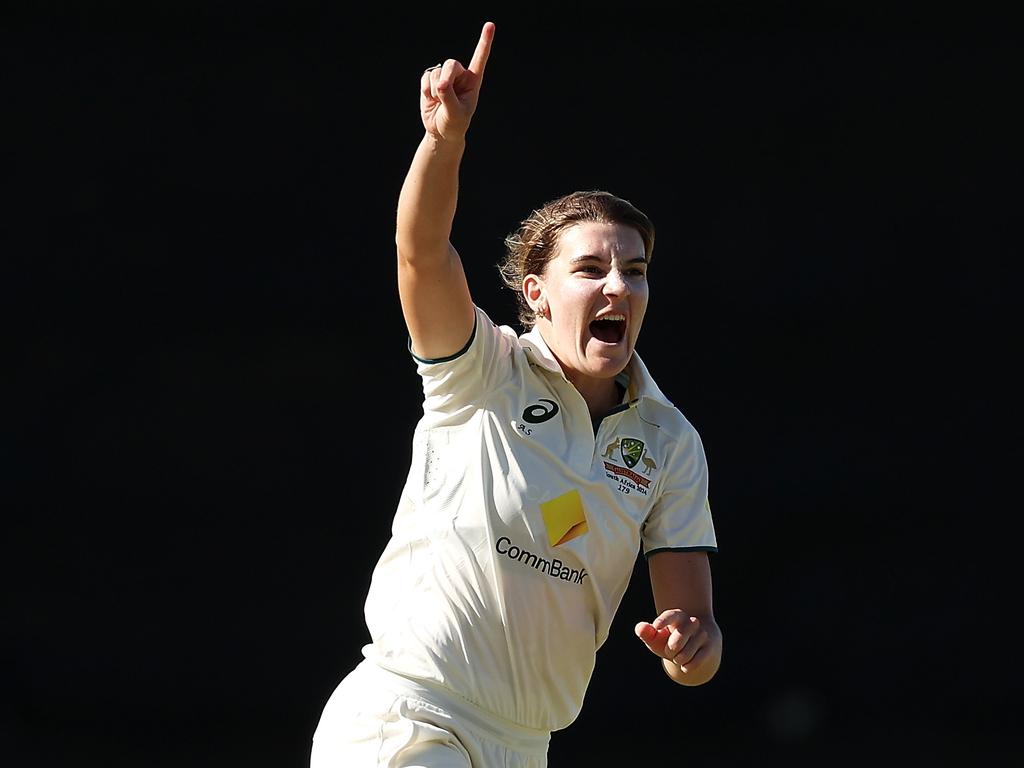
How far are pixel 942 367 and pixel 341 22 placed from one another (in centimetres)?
251

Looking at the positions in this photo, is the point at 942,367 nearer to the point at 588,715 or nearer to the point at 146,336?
the point at 588,715

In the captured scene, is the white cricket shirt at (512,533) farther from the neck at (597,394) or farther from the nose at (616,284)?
the nose at (616,284)

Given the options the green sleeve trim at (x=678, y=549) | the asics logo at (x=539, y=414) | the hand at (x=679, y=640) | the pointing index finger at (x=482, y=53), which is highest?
the pointing index finger at (x=482, y=53)

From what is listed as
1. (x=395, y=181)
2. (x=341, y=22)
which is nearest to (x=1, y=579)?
(x=395, y=181)

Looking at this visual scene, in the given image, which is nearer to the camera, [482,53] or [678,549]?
[482,53]

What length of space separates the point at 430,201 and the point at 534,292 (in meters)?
0.48

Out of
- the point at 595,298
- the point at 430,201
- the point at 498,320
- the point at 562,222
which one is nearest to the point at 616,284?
the point at 595,298

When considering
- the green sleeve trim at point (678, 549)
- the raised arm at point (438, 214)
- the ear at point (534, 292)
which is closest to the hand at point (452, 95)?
the raised arm at point (438, 214)

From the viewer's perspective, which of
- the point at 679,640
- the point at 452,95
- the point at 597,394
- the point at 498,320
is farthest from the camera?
the point at 498,320

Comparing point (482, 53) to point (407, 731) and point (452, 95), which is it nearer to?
point (452, 95)

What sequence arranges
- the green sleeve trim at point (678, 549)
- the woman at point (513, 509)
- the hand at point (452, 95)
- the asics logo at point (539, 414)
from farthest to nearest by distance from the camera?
the green sleeve trim at point (678, 549), the asics logo at point (539, 414), the woman at point (513, 509), the hand at point (452, 95)

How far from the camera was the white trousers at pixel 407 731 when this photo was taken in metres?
2.62

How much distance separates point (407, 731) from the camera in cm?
263

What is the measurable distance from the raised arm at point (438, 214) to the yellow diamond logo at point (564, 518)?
13.0 inches
